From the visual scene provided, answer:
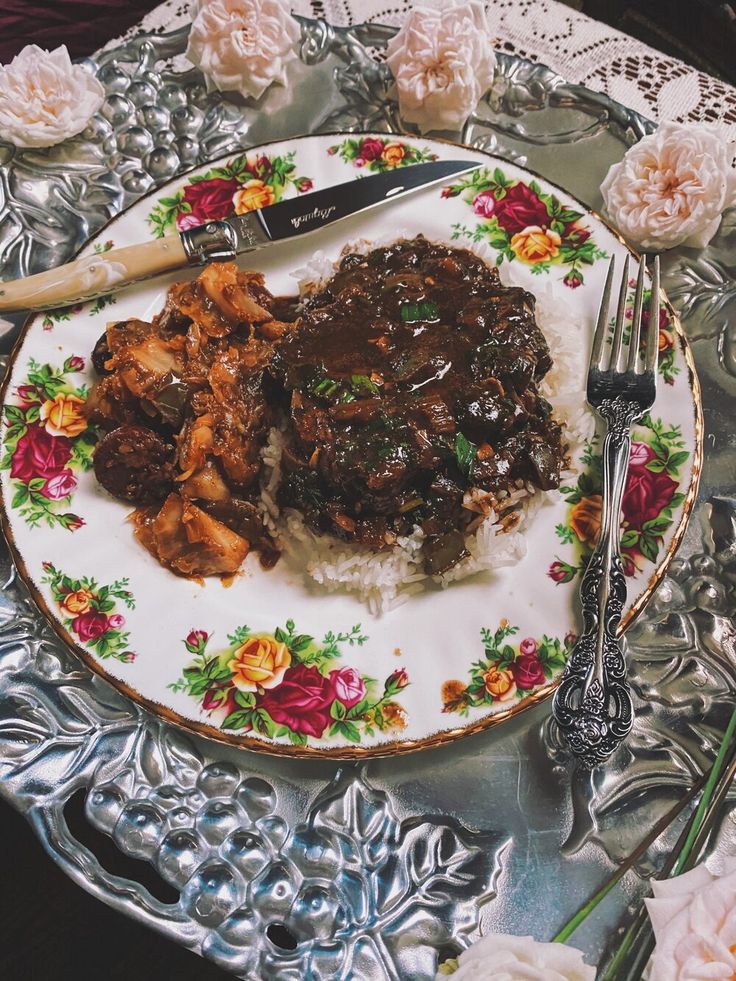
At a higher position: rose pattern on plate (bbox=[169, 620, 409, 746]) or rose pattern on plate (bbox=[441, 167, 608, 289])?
rose pattern on plate (bbox=[441, 167, 608, 289])

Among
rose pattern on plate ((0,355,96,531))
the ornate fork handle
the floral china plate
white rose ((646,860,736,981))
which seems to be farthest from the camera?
rose pattern on plate ((0,355,96,531))

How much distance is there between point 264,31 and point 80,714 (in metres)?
3.58

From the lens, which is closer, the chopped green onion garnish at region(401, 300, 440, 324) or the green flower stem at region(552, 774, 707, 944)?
the green flower stem at region(552, 774, 707, 944)

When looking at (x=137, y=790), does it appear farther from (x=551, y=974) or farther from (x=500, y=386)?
(x=500, y=386)

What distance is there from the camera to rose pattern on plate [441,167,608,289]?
377 cm

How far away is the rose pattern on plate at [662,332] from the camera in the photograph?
3369 mm

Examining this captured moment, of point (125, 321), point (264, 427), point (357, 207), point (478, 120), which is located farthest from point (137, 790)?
point (478, 120)

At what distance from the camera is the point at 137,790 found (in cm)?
301

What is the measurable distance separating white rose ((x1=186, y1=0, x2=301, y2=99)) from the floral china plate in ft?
3.64

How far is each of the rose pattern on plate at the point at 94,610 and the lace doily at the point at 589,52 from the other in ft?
12.0

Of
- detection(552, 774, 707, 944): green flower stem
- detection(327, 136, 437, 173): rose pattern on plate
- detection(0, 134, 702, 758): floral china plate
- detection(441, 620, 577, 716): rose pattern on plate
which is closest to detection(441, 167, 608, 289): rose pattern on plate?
detection(0, 134, 702, 758): floral china plate

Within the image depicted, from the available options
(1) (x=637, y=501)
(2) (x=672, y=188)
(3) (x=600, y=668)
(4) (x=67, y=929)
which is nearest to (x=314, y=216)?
(2) (x=672, y=188)

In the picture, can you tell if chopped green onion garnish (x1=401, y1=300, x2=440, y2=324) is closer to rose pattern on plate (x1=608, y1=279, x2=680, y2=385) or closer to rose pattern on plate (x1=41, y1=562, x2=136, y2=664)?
rose pattern on plate (x1=608, y1=279, x2=680, y2=385)

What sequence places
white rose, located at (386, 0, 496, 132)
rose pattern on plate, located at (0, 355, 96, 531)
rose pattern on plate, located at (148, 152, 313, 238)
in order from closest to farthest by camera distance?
rose pattern on plate, located at (0, 355, 96, 531), rose pattern on plate, located at (148, 152, 313, 238), white rose, located at (386, 0, 496, 132)
